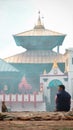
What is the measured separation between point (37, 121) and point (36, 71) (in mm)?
32672

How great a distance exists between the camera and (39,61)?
124 ft

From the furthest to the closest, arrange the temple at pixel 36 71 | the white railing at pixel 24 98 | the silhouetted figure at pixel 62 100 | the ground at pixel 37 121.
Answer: the temple at pixel 36 71 < the white railing at pixel 24 98 < the silhouetted figure at pixel 62 100 < the ground at pixel 37 121

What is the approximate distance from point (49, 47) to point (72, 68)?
301 inches

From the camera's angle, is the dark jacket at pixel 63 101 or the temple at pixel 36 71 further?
the temple at pixel 36 71

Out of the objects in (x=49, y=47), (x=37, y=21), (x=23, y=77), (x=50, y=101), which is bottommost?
(x=50, y=101)

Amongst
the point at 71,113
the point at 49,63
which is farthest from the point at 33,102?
the point at 71,113

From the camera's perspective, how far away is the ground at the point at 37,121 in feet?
12.8

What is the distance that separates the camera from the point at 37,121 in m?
4.33

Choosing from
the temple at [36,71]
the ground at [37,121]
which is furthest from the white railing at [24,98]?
the ground at [37,121]

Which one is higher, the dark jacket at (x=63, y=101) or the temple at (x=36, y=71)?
the dark jacket at (x=63, y=101)

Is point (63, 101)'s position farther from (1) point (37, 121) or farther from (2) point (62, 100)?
(1) point (37, 121)

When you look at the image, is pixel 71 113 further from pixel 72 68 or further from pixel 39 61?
pixel 39 61

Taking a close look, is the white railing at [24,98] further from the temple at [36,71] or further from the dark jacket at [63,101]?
the dark jacket at [63,101]

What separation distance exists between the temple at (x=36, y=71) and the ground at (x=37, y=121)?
87.1 ft
